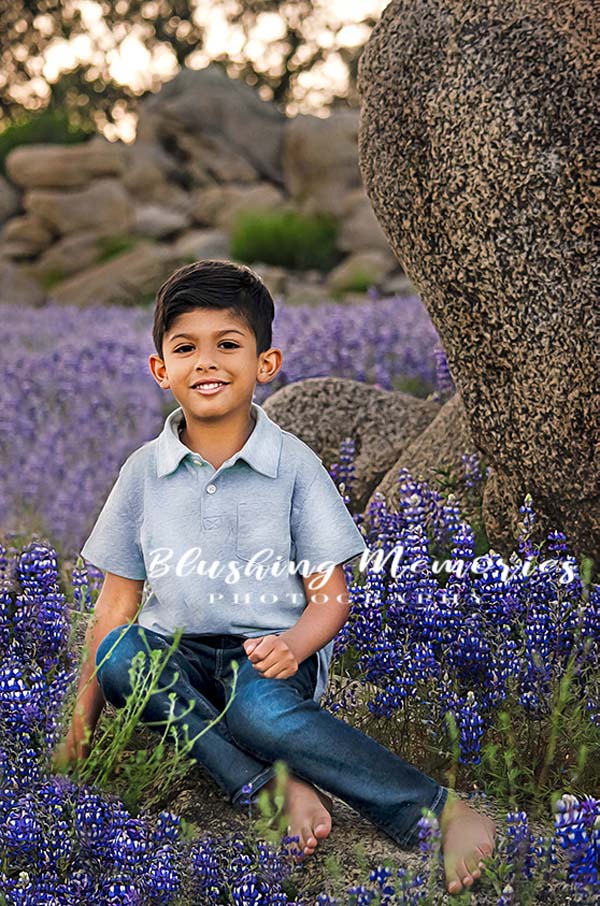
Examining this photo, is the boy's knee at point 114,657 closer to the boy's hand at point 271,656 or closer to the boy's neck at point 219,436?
the boy's hand at point 271,656

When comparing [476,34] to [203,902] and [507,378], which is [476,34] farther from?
[203,902]

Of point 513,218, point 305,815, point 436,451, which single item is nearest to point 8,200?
point 436,451

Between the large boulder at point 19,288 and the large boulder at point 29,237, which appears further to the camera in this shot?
the large boulder at point 29,237

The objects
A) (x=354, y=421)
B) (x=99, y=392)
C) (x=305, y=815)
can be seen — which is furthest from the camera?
(x=99, y=392)

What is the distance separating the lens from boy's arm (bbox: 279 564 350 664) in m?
2.71

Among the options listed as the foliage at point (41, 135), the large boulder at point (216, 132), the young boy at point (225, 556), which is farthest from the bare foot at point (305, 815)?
the foliage at point (41, 135)

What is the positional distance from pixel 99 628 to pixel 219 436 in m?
0.56

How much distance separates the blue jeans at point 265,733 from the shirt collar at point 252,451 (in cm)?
40

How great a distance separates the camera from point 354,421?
5023 mm

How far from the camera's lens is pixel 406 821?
2.55 meters

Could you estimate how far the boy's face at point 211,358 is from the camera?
281cm

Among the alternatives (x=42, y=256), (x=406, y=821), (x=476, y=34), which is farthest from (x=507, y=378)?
(x=42, y=256)

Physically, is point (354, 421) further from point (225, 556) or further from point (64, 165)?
point (64, 165)

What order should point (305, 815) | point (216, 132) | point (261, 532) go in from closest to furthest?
1. point (305, 815)
2. point (261, 532)
3. point (216, 132)
